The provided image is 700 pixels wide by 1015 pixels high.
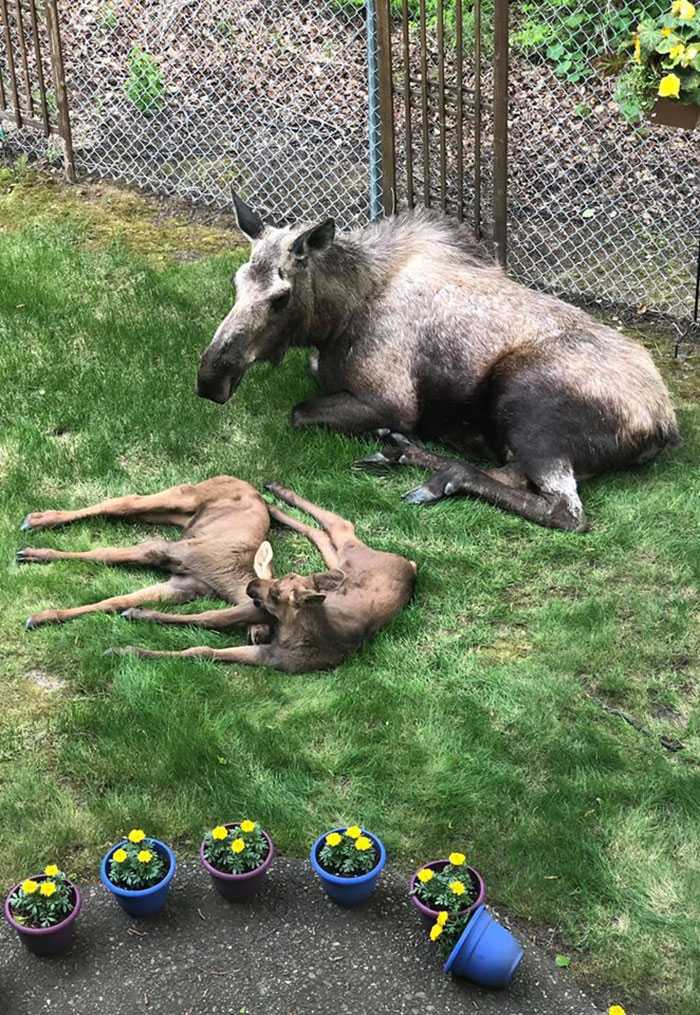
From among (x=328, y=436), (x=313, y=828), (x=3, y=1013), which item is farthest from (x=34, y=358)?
(x=3, y=1013)

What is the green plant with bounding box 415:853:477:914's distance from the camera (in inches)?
142

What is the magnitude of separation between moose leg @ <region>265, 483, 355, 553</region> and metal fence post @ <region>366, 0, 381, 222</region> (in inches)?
123

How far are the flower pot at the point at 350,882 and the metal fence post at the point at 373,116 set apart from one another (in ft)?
18.0

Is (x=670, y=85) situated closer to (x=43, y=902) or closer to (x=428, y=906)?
(x=428, y=906)

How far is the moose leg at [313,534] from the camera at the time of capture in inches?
208

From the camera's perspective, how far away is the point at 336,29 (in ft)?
35.4

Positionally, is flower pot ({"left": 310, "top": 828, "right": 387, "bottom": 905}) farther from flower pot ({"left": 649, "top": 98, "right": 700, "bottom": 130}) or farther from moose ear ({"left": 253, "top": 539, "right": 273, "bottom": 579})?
flower pot ({"left": 649, "top": 98, "right": 700, "bottom": 130})

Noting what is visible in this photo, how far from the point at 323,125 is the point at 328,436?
4.43m

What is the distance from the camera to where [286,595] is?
14.9ft

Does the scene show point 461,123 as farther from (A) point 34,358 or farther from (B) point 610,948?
(B) point 610,948

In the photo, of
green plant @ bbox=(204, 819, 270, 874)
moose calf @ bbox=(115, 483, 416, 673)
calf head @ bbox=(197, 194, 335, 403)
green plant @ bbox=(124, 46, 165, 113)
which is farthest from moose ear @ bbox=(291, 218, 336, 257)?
green plant @ bbox=(124, 46, 165, 113)

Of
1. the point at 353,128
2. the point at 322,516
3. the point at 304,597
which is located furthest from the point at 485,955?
the point at 353,128

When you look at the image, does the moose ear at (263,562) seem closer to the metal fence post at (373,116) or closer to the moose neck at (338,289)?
the moose neck at (338,289)

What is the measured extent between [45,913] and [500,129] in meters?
5.56
